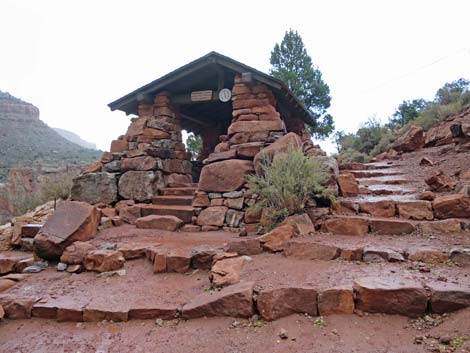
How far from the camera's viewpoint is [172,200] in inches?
235

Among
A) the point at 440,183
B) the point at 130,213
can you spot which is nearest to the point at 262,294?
the point at 440,183

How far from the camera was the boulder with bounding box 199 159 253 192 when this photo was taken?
490cm

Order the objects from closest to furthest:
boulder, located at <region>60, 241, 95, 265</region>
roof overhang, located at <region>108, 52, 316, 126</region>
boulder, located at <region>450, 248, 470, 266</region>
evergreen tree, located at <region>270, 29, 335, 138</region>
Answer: boulder, located at <region>450, 248, 470, 266</region>
boulder, located at <region>60, 241, 95, 265</region>
roof overhang, located at <region>108, 52, 316, 126</region>
evergreen tree, located at <region>270, 29, 335, 138</region>

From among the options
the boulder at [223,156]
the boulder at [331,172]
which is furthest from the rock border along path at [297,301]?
the boulder at [223,156]

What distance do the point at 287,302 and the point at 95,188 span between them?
500cm

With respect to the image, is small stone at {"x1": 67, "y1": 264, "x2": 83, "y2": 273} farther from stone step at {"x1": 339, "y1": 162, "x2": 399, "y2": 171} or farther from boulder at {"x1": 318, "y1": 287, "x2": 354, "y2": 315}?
stone step at {"x1": 339, "y1": 162, "x2": 399, "y2": 171}

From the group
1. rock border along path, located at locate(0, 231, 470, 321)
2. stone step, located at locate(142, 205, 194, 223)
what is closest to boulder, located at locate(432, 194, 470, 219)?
rock border along path, located at locate(0, 231, 470, 321)

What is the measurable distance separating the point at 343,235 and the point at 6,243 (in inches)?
198

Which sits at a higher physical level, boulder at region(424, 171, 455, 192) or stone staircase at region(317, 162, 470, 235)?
boulder at region(424, 171, 455, 192)

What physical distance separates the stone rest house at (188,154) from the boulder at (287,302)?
205 centimetres

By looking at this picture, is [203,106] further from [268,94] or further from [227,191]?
[227,191]

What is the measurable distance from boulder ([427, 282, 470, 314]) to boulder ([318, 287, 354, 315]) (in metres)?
0.57

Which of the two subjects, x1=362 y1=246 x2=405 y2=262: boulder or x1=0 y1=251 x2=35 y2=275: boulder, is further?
x1=0 y1=251 x2=35 y2=275: boulder

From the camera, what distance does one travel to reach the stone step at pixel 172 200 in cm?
587
